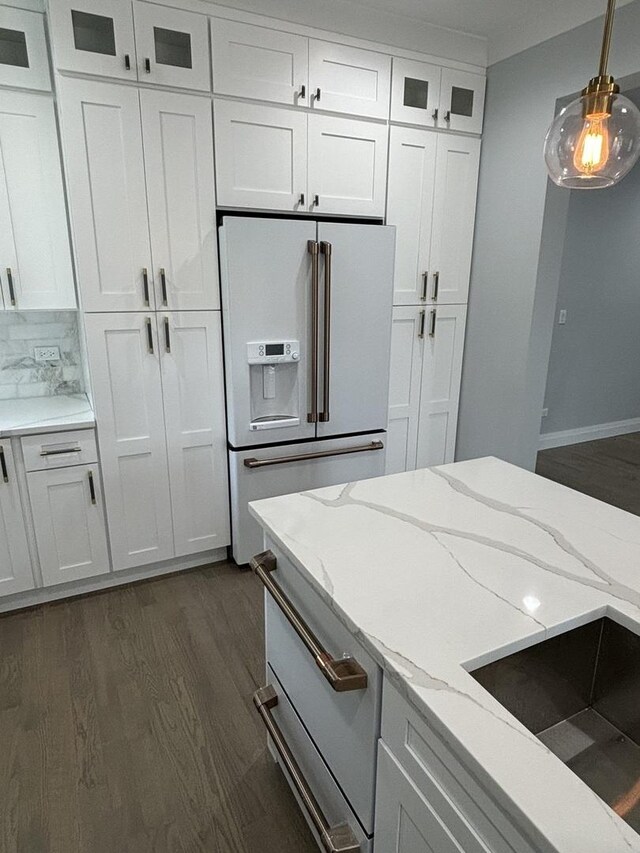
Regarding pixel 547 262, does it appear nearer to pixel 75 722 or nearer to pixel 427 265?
pixel 427 265

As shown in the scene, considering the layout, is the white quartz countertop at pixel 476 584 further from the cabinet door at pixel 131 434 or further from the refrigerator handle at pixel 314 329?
the cabinet door at pixel 131 434

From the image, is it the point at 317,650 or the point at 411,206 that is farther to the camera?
the point at 411,206

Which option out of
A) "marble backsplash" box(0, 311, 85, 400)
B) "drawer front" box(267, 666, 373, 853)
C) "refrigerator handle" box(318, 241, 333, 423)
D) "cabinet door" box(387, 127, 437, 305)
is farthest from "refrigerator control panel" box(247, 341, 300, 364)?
"drawer front" box(267, 666, 373, 853)

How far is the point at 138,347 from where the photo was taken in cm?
240

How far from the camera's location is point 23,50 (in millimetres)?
2154

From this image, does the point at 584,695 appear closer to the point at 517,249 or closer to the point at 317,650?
the point at 317,650

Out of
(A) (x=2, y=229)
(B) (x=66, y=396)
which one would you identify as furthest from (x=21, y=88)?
(B) (x=66, y=396)

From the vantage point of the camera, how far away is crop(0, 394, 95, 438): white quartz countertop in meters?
2.25

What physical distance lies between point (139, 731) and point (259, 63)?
9.03ft

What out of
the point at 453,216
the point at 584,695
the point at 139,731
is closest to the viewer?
the point at 584,695

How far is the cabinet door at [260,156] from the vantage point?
2354 mm

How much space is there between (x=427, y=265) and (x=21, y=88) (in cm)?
208

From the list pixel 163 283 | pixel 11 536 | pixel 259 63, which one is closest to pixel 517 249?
pixel 259 63

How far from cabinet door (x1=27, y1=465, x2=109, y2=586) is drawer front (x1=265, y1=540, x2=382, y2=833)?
1367 mm
